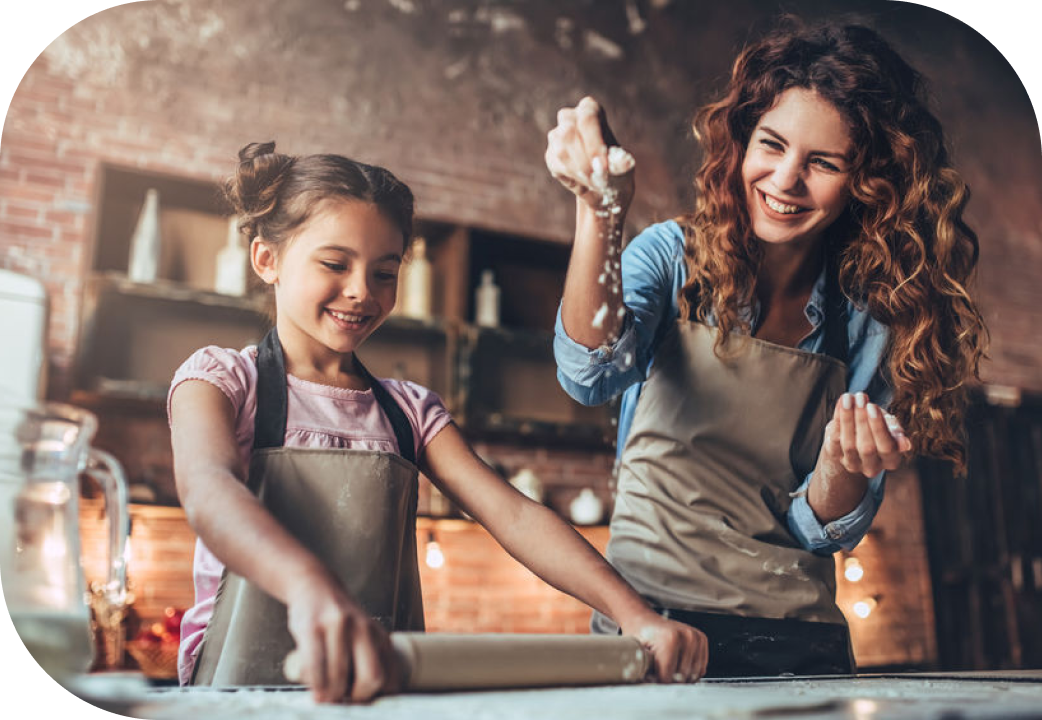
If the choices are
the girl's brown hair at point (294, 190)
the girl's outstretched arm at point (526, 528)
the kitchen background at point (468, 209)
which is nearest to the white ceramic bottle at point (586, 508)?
the kitchen background at point (468, 209)

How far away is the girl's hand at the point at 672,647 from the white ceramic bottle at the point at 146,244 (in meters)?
0.98

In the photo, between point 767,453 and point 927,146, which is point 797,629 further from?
point 927,146

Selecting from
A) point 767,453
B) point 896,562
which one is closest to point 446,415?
point 767,453

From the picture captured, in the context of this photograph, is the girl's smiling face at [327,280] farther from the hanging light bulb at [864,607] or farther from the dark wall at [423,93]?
the hanging light bulb at [864,607]

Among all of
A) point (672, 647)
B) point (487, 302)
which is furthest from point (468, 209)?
point (672, 647)

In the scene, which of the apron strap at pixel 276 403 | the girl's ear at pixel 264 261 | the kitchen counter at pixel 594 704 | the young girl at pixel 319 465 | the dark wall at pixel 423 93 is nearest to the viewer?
the kitchen counter at pixel 594 704

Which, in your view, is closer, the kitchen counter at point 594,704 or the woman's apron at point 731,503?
the kitchen counter at point 594,704

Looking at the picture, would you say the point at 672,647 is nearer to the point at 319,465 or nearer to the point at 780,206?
the point at 319,465

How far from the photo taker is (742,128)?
1.49 meters

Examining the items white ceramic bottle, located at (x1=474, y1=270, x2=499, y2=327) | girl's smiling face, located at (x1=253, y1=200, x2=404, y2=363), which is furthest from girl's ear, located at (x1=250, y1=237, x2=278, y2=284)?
white ceramic bottle, located at (x1=474, y1=270, x2=499, y2=327)

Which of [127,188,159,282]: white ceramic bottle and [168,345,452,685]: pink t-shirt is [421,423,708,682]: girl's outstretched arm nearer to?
[168,345,452,685]: pink t-shirt

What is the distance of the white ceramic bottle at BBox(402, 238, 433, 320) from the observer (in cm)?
161

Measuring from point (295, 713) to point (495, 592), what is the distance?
0.69 meters

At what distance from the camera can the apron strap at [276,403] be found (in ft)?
3.54
